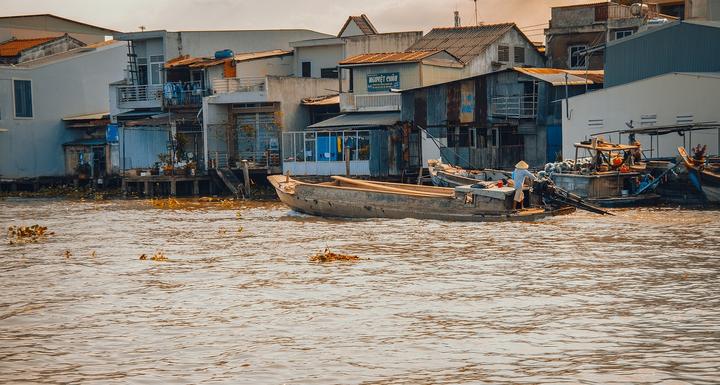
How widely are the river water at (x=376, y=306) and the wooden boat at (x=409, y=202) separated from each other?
875 millimetres

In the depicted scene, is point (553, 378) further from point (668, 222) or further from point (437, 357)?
point (668, 222)

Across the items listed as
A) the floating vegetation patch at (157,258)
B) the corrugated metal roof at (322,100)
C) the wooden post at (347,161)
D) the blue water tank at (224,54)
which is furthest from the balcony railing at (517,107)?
the floating vegetation patch at (157,258)

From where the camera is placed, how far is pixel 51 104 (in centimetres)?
5931

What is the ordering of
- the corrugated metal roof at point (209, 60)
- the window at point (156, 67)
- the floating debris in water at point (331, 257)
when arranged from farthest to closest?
the window at point (156, 67)
the corrugated metal roof at point (209, 60)
the floating debris in water at point (331, 257)

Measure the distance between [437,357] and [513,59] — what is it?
42.7 metres

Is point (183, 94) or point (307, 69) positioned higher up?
point (307, 69)

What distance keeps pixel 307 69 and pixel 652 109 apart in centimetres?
2293

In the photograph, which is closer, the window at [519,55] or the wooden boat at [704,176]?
the wooden boat at [704,176]

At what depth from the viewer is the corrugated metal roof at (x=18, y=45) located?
61.9 metres

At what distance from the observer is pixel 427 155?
47.0m

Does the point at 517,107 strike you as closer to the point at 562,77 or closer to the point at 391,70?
the point at 562,77

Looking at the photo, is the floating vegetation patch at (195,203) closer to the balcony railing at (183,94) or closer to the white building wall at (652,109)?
the balcony railing at (183,94)

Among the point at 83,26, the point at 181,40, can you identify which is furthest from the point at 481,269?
the point at 83,26

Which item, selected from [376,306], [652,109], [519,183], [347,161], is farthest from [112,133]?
[376,306]
